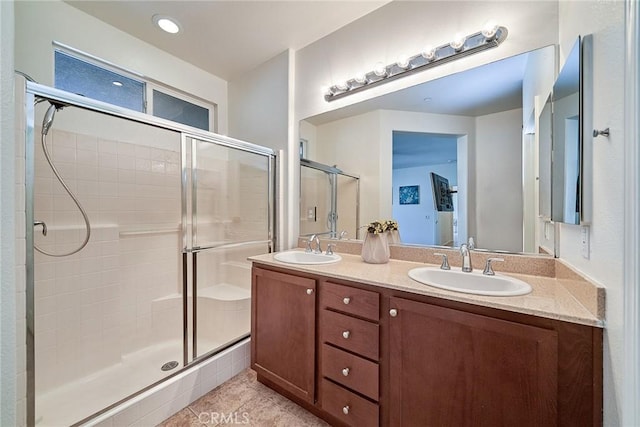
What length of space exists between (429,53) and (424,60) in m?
0.05

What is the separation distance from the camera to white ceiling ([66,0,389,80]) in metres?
1.75

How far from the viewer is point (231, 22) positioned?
6.26ft

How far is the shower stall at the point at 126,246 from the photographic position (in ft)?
5.14

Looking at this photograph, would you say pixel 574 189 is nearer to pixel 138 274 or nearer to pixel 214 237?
pixel 214 237

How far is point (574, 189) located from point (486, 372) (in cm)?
76

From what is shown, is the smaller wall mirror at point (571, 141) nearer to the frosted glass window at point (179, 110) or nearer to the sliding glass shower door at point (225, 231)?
the sliding glass shower door at point (225, 231)

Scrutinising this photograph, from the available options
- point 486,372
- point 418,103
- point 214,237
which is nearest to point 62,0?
point 214,237

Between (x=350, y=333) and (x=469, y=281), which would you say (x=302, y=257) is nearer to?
(x=350, y=333)

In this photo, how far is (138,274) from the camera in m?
2.09

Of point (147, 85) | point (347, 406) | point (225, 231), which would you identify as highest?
point (147, 85)

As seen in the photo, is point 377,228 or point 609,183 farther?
point 377,228

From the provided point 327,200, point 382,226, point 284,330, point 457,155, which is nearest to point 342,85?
point 327,200

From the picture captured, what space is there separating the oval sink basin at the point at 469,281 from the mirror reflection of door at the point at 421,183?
0.28 m

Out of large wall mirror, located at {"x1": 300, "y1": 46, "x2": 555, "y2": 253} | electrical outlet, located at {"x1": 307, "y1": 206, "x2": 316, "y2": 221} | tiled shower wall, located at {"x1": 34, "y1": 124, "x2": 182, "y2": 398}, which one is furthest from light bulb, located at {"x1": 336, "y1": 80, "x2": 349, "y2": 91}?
tiled shower wall, located at {"x1": 34, "y1": 124, "x2": 182, "y2": 398}
